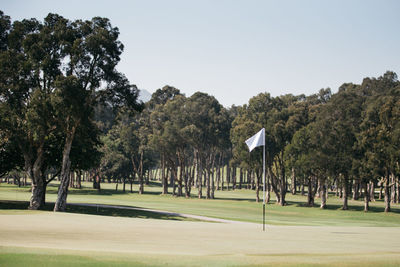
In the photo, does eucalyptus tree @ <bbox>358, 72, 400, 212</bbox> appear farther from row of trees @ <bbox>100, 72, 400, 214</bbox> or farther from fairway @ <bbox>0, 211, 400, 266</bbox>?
fairway @ <bbox>0, 211, 400, 266</bbox>

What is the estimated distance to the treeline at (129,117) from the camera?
43594 mm

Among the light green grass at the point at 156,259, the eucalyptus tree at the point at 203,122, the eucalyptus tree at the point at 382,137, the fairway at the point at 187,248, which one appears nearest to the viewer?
the light green grass at the point at 156,259

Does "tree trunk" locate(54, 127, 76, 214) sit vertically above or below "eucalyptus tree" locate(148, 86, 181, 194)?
below

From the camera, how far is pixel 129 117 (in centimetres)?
4781

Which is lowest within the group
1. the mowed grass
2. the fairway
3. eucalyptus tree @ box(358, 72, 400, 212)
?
the mowed grass

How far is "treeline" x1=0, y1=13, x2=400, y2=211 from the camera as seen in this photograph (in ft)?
143

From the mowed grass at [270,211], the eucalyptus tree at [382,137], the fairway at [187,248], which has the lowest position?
the mowed grass at [270,211]

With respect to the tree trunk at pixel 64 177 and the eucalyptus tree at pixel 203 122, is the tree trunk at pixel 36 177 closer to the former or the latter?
the tree trunk at pixel 64 177

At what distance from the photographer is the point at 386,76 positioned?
9038 centimetres

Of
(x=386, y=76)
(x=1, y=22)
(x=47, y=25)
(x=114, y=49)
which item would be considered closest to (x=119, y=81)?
(x=114, y=49)

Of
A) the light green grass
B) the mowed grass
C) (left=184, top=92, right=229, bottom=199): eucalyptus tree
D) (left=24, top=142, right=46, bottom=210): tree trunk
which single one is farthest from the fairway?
(left=184, top=92, right=229, bottom=199): eucalyptus tree

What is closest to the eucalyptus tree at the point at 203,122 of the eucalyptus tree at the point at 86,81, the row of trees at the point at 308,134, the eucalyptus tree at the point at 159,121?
the row of trees at the point at 308,134

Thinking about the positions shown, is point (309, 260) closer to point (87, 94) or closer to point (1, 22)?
point (87, 94)

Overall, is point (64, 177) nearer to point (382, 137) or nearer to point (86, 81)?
point (86, 81)
